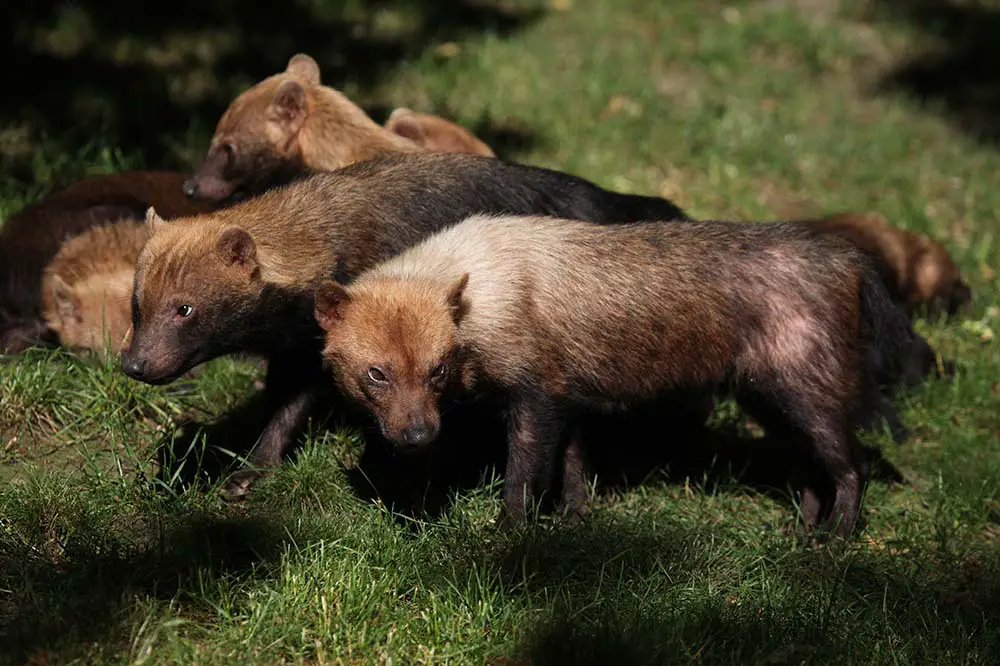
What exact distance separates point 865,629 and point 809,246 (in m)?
1.94

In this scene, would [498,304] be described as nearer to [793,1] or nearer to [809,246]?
[809,246]

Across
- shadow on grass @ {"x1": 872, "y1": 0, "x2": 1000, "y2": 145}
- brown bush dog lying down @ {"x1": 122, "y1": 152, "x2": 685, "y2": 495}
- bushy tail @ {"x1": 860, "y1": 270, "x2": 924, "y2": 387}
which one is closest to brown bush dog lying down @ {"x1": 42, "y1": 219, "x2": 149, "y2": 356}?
brown bush dog lying down @ {"x1": 122, "y1": 152, "x2": 685, "y2": 495}

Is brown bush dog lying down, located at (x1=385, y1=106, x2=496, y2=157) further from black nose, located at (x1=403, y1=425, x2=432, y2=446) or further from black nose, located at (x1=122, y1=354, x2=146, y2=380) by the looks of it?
black nose, located at (x1=403, y1=425, x2=432, y2=446)

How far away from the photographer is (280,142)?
23.7ft

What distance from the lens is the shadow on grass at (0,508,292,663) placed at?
486 cm

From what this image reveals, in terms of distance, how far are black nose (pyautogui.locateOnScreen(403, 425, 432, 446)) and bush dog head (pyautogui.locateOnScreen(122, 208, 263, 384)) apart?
1.02 meters

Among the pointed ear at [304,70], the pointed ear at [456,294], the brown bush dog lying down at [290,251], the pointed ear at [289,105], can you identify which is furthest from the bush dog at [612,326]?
the pointed ear at [304,70]

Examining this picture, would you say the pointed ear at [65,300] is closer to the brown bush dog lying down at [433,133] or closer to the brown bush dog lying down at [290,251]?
the brown bush dog lying down at [290,251]

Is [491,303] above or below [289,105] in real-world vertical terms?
below

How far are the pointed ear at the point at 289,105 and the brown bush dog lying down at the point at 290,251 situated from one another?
0.72 m

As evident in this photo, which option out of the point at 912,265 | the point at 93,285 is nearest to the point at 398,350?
the point at 93,285

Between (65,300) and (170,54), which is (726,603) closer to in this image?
(65,300)

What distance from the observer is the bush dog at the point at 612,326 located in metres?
5.71

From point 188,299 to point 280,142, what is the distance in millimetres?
1757
